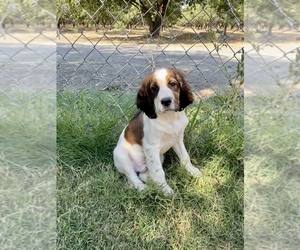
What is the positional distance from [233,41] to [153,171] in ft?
3.56

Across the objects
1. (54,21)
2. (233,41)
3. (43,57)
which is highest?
(54,21)

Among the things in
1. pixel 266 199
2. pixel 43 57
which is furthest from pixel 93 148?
pixel 266 199

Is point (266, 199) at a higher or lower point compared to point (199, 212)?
higher

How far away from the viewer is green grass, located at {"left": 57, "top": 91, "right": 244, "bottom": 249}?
1.59 meters

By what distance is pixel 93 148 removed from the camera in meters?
2.11

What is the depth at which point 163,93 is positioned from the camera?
168cm

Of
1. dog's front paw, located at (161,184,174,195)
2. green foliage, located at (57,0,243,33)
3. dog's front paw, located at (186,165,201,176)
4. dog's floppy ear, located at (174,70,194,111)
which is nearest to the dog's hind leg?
dog's front paw, located at (161,184,174,195)

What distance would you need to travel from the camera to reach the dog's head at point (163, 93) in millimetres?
1679

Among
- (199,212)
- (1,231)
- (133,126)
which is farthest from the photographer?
(133,126)

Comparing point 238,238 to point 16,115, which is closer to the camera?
point 16,115

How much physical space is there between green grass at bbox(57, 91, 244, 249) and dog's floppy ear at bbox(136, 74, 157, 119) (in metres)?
0.34

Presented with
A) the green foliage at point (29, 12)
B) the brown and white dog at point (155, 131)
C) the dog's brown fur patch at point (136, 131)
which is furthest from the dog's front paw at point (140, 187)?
the green foliage at point (29, 12)

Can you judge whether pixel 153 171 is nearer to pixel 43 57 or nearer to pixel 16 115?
pixel 16 115

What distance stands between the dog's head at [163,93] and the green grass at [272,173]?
47 centimetres
